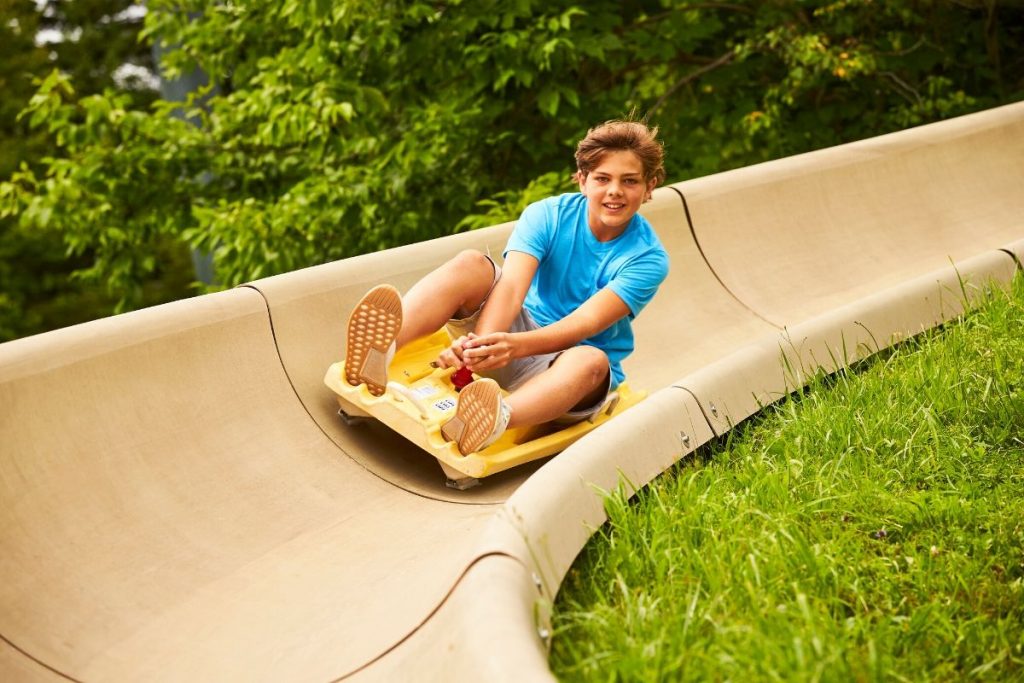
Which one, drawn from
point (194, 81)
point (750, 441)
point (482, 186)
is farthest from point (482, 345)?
point (194, 81)

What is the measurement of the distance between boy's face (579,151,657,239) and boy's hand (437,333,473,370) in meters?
0.63

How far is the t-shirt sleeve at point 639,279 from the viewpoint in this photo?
331 centimetres

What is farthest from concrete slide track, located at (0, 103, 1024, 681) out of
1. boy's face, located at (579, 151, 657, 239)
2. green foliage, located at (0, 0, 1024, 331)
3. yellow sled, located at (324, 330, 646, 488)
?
green foliage, located at (0, 0, 1024, 331)

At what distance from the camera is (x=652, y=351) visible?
4395mm

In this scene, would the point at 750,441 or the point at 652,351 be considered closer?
the point at 750,441

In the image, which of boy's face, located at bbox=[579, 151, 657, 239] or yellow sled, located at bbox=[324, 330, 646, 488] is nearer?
yellow sled, located at bbox=[324, 330, 646, 488]

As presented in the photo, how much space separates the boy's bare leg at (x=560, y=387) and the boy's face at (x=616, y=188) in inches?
17.3

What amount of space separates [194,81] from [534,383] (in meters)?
8.34

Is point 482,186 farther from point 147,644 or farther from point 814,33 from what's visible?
point 147,644

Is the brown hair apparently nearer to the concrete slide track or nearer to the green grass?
the concrete slide track

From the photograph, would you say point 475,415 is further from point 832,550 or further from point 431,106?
point 431,106

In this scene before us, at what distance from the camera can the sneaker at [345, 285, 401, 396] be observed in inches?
123

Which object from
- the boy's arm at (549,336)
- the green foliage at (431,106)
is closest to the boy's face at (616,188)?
the boy's arm at (549,336)

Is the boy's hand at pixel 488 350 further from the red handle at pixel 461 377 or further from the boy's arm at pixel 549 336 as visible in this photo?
the red handle at pixel 461 377
